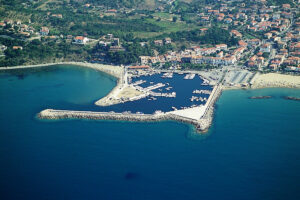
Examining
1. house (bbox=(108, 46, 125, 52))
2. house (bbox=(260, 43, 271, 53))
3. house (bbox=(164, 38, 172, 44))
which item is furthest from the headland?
house (bbox=(164, 38, 172, 44))

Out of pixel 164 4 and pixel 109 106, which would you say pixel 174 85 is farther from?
pixel 164 4

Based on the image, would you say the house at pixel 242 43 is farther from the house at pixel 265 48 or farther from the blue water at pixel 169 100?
the blue water at pixel 169 100

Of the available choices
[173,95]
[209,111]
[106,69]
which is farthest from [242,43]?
[209,111]

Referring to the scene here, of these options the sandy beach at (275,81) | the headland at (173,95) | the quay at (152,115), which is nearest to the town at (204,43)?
the sandy beach at (275,81)

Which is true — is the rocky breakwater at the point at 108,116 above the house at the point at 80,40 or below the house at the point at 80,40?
below

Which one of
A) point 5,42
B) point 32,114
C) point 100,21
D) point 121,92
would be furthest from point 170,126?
point 100,21
